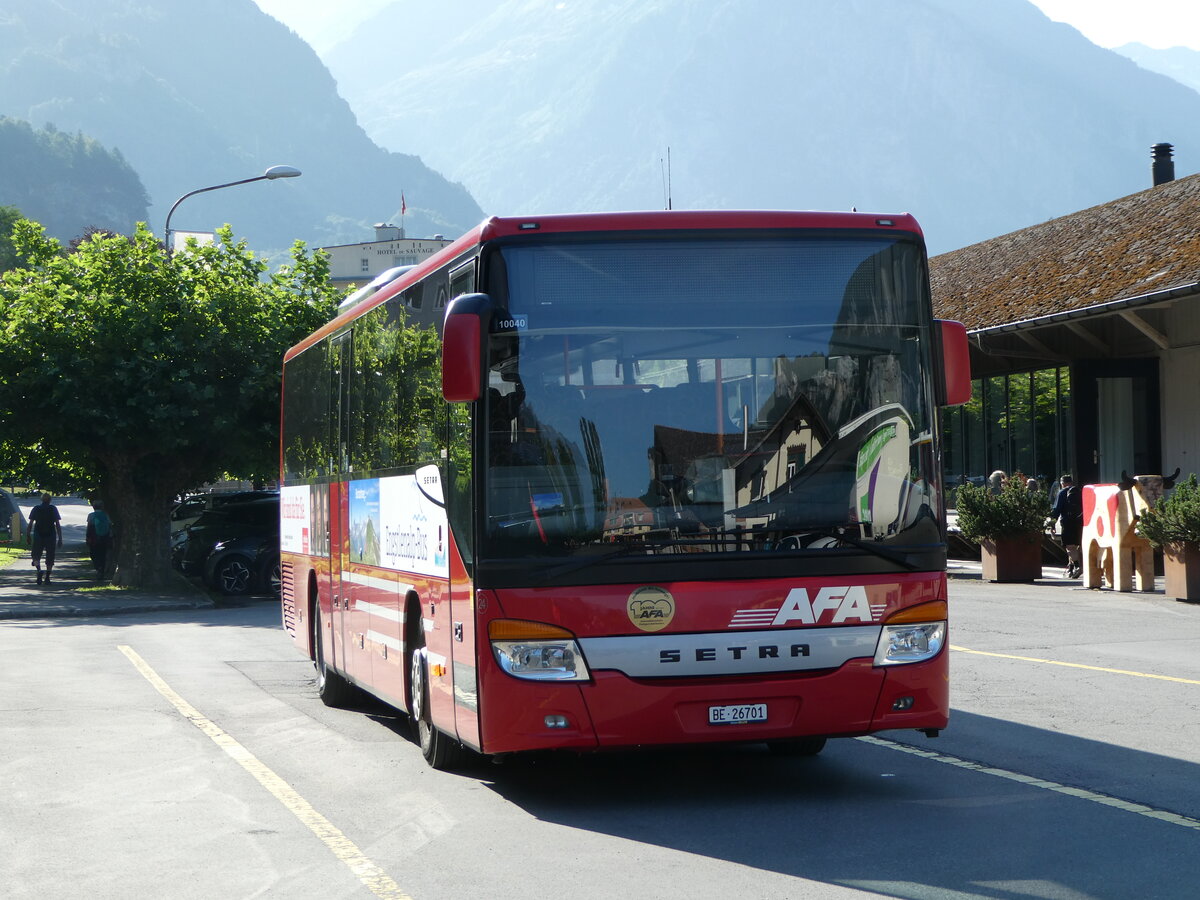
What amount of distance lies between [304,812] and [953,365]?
3.90 m

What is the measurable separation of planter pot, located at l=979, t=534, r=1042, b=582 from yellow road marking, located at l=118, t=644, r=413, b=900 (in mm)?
14664

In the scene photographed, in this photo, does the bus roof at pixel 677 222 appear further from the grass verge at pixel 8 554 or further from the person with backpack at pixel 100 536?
the grass verge at pixel 8 554

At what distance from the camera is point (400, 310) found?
31.9 ft

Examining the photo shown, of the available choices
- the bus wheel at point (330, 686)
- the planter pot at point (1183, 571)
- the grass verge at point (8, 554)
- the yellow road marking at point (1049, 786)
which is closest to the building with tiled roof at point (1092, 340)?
the planter pot at point (1183, 571)

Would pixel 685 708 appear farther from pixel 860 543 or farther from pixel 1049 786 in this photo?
pixel 1049 786

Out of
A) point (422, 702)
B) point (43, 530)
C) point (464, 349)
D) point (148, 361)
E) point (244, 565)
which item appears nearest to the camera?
point (464, 349)

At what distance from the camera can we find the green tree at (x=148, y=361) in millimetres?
27953

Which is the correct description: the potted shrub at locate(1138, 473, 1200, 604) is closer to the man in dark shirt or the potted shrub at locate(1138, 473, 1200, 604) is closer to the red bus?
the red bus

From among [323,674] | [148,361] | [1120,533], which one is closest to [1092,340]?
[1120,533]

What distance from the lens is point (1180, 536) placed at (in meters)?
19.8

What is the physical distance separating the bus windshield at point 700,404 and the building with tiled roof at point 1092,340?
50.7ft

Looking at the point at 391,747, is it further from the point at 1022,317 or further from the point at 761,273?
the point at 1022,317

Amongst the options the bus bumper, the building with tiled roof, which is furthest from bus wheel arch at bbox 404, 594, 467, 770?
the building with tiled roof

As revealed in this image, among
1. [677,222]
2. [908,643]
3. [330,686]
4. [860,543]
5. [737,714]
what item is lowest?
[330,686]
